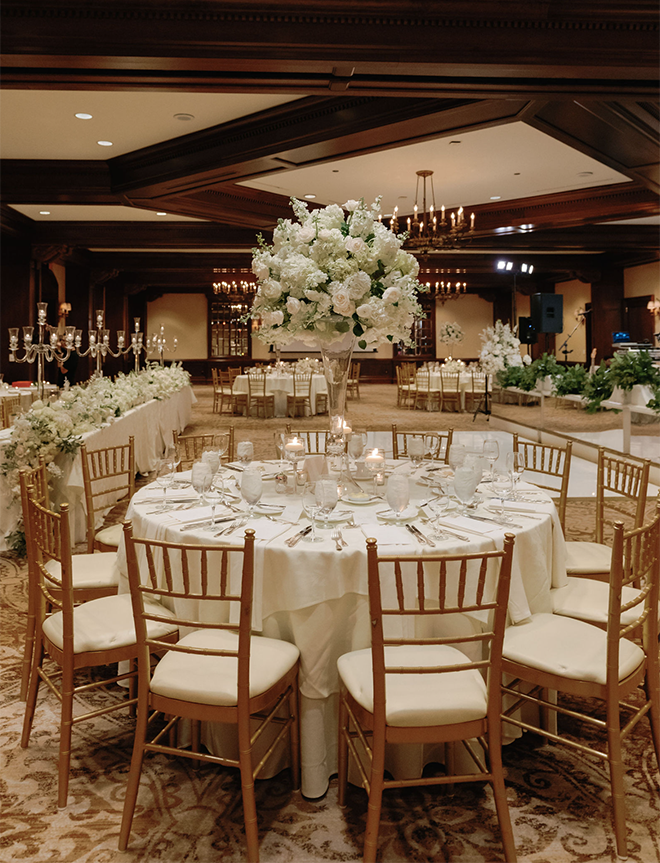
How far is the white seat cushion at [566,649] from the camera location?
206 centimetres

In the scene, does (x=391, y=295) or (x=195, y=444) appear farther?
(x=195, y=444)

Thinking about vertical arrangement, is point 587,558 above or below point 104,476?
below

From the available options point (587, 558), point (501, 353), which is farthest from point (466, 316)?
point (587, 558)

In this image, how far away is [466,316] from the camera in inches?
828

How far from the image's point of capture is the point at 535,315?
9727mm

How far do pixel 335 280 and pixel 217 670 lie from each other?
1643mm

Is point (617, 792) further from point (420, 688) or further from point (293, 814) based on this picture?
point (293, 814)

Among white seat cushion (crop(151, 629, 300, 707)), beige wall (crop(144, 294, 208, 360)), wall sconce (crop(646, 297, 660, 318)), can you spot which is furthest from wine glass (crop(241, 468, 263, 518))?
beige wall (crop(144, 294, 208, 360))

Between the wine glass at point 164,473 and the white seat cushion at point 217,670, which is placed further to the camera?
the wine glass at point 164,473

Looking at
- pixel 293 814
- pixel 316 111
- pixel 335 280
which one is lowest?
pixel 293 814

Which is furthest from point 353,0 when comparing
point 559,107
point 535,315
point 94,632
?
point 535,315

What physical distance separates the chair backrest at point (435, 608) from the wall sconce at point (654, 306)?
45.5 ft

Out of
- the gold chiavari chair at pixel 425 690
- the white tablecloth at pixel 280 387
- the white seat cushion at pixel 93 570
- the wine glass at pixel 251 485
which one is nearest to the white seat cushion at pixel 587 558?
the gold chiavari chair at pixel 425 690

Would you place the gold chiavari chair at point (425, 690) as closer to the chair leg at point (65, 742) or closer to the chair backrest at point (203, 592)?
the chair backrest at point (203, 592)
